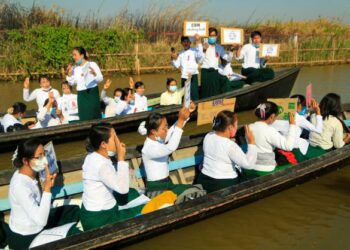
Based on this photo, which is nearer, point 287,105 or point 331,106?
point 287,105

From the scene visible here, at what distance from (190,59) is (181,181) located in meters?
3.72

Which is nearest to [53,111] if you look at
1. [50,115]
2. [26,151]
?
[50,115]

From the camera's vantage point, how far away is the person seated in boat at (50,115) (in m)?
6.39

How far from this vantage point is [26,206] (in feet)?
9.74

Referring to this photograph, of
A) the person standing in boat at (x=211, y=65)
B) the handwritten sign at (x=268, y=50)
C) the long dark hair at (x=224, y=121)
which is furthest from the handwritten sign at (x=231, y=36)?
the long dark hair at (x=224, y=121)

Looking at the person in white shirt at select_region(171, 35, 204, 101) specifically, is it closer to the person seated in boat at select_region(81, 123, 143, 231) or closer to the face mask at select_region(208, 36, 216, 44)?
the face mask at select_region(208, 36, 216, 44)

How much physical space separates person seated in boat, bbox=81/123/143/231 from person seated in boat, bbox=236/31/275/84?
5845mm

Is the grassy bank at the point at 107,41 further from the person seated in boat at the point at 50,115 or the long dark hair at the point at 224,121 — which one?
the long dark hair at the point at 224,121

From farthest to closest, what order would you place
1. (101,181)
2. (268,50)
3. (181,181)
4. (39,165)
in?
(268,50), (181,181), (101,181), (39,165)

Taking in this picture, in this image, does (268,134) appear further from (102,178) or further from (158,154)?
(102,178)

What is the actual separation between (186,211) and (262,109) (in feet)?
4.48

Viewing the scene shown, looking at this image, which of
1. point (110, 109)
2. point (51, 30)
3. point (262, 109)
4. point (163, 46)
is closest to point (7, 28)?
point (51, 30)

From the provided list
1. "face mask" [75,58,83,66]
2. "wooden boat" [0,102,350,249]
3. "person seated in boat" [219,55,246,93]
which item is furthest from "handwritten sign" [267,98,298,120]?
"person seated in boat" [219,55,246,93]

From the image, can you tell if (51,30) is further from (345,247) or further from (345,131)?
(345,247)
